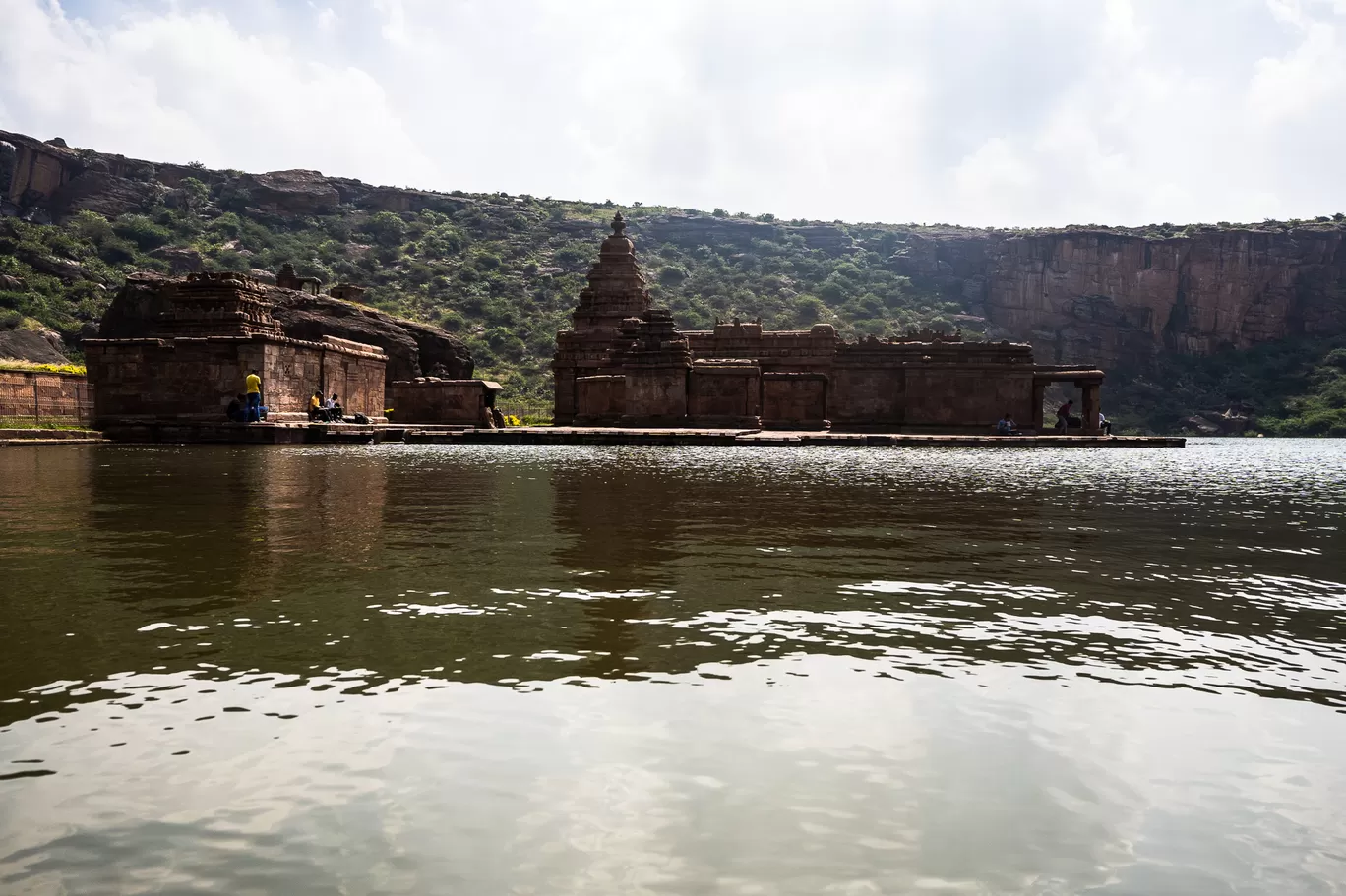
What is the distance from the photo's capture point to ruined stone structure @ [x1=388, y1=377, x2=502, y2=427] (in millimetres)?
32875

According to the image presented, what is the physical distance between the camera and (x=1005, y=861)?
241cm

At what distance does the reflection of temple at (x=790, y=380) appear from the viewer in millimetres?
31281

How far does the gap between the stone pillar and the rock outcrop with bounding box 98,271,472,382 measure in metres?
29.6

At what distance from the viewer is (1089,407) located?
35.5 meters

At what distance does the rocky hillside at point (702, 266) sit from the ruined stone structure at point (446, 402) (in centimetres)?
3385

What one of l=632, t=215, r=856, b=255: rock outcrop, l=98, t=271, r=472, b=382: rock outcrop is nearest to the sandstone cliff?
l=632, t=215, r=856, b=255: rock outcrop

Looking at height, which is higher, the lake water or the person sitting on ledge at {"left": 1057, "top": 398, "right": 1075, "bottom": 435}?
the person sitting on ledge at {"left": 1057, "top": 398, "right": 1075, "bottom": 435}

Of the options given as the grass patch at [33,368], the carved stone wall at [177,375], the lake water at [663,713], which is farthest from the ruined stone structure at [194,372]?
the lake water at [663,713]

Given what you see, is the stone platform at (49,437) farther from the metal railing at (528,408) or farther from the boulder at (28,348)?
the metal railing at (528,408)

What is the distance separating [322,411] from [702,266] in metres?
86.2

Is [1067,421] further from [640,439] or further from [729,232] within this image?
[729,232]

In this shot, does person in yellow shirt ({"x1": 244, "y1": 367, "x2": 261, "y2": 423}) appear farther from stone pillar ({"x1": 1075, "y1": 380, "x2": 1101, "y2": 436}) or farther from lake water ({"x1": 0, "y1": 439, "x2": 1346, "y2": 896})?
stone pillar ({"x1": 1075, "y1": 380, "x2": 1101, "y2": 436})

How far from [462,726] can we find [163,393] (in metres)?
27.6

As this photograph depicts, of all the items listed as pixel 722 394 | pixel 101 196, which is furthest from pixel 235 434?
pixel 101 196
